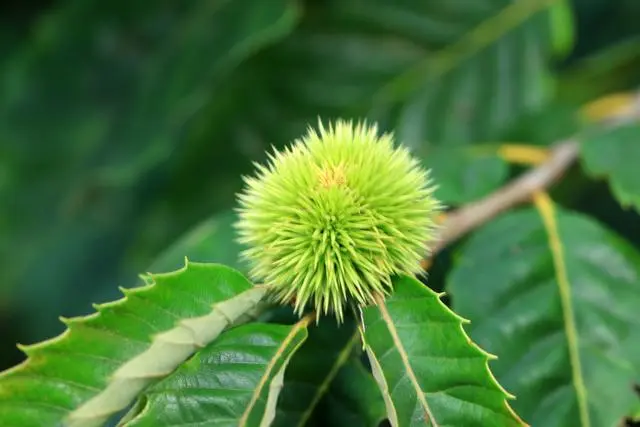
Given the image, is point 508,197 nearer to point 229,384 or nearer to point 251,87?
point 229,384

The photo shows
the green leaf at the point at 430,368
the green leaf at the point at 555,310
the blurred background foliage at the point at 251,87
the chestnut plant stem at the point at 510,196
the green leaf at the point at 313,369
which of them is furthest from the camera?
the blurred background foliage at the point at 251,87

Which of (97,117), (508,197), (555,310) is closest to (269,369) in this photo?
(555,310)

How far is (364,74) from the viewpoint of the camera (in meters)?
1.81

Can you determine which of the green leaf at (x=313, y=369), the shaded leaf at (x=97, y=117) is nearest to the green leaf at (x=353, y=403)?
the green leaf at (x=313, y=369)

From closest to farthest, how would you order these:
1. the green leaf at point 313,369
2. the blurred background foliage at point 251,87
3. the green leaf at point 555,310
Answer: the green leaf at point 313,369 → the green leaf at point 555,310 → the blurred background foliage at point 251,87

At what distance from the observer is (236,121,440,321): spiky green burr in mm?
734

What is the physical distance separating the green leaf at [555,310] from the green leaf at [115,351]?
0.38 m

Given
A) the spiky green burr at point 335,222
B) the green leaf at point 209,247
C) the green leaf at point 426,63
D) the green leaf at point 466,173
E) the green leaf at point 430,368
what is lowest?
the green leaf at point 430,368

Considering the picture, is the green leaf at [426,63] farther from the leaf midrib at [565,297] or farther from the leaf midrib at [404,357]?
the leaf midrib at [404,357]

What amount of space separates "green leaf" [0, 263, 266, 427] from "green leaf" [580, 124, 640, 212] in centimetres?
66

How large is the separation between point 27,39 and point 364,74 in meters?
1.06

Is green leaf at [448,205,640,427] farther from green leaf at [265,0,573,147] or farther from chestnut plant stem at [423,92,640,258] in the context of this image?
green leaf at [265,0,573,147]

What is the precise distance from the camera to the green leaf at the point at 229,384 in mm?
686

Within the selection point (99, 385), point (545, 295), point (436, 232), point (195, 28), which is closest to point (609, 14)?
point (195, 28)
